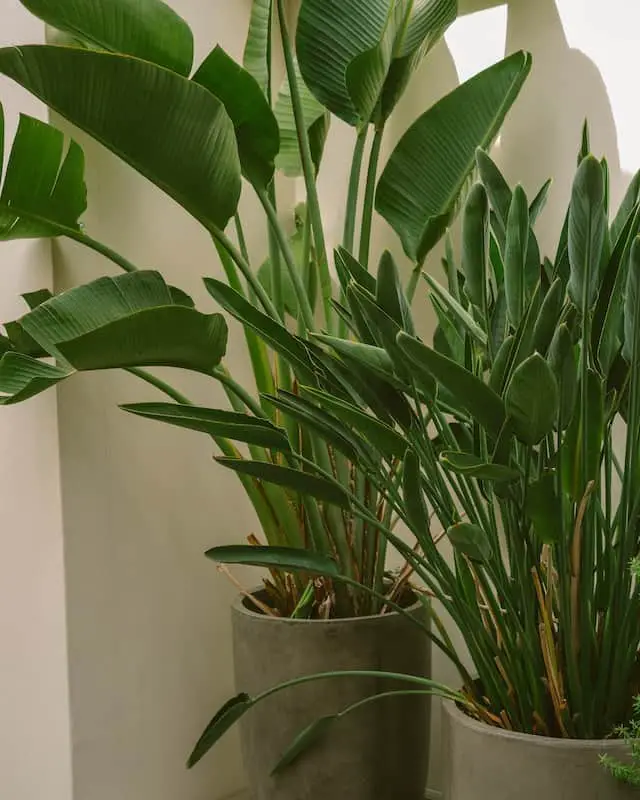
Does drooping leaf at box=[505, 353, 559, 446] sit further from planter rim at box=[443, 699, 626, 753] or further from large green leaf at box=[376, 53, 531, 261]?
large green leaf at box=[376, 53, 531, 261]

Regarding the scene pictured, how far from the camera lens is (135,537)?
1301 millimetres

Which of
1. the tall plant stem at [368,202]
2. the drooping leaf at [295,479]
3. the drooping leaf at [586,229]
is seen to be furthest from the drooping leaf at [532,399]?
the tall plant stem at [368,202]

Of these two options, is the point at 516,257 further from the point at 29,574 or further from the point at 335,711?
the point at 29,574

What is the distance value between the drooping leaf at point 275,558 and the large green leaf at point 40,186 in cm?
44

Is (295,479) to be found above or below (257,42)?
below

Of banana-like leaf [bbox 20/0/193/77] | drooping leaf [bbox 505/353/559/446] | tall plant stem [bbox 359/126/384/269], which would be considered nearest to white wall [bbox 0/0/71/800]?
banana-like leaf [bbox 20/0/193/77]

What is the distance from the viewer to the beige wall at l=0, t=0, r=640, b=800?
1.16 metres

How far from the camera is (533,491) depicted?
0.75 meters

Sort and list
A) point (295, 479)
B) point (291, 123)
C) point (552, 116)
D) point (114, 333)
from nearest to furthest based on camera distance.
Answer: point (114, 333) → point (295, 479) → point (552, 116) → point (291, 123)

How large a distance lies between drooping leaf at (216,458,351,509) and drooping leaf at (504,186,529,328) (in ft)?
0.83

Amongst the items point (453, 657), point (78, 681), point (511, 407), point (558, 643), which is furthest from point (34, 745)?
point (511, 407)

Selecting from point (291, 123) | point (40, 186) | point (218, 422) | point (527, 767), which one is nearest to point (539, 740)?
point (527, 767)

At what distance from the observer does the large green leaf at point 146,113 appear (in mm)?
849

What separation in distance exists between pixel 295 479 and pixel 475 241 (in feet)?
0.98
